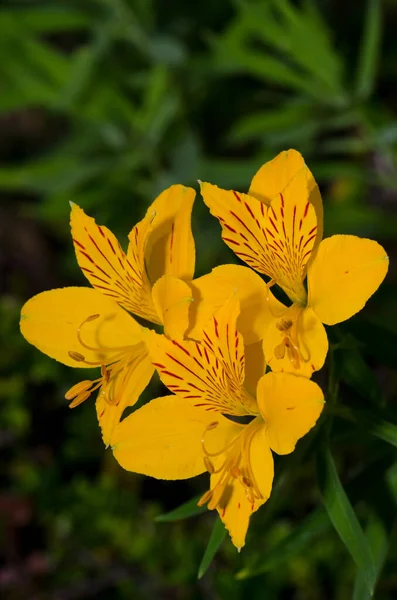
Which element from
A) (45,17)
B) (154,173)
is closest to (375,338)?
(154,173)

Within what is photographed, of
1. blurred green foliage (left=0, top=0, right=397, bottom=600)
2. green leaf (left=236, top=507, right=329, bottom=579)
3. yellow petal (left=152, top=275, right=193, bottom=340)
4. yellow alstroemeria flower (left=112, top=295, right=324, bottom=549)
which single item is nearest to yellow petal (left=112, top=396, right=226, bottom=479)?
yellow alstroemeria flower (left=112, top=295, right=324, bottom=549)

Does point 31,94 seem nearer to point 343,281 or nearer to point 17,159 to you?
point 17,159

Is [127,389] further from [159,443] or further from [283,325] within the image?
[283,325]

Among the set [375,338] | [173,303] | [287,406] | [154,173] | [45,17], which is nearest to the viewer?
[287,406]

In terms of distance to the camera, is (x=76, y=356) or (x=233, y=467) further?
(x=76, y=356)

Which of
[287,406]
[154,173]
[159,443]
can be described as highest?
[287,406]

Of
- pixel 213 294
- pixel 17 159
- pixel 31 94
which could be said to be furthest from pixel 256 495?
pixel 17 159

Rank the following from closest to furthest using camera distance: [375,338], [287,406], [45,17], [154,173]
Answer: [287,406] → [375,338] → [45,17] → [154,173]

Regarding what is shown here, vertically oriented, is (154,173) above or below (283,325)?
below
